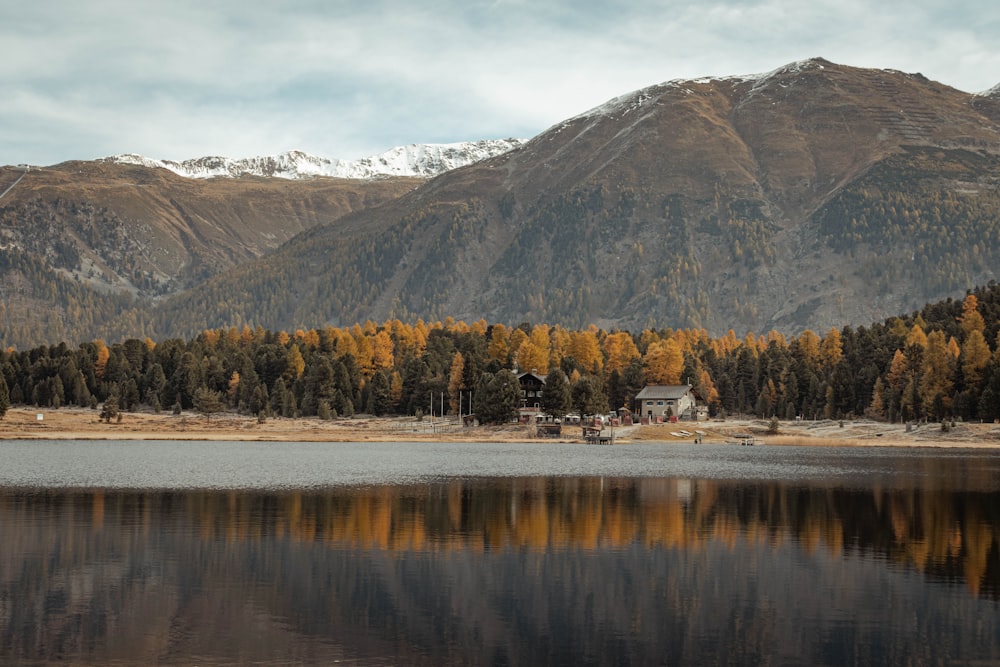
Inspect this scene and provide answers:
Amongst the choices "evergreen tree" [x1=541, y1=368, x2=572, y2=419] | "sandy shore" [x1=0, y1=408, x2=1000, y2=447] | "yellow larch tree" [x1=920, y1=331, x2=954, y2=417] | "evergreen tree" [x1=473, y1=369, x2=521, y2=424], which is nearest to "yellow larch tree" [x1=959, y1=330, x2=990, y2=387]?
"yellow larch tree" [x1=920, y1=331, x2=954, y2=417]

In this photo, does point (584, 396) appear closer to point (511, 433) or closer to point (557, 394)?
point (557, 394)

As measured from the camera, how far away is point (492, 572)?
44.6 meters

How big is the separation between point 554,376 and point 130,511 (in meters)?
125

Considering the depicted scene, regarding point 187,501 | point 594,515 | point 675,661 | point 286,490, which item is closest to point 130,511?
point 187,501

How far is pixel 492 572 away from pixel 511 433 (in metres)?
143

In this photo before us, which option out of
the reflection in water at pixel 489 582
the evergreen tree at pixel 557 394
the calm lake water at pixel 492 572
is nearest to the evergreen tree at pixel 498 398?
the evergreen tree at pixel 557 394

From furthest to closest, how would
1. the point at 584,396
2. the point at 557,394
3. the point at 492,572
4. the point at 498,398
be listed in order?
the point at 498,398 < the point at 584,396 < the point at 557,394 < the point at 492,572

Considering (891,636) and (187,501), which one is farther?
(187,501)

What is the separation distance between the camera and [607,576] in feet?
144

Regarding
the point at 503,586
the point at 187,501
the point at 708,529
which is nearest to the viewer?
the point at 503,586

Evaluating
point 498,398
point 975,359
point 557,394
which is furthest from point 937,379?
point 498,398

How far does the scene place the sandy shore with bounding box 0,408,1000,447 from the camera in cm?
16862

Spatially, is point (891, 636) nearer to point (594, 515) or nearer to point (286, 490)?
point (594, 515)

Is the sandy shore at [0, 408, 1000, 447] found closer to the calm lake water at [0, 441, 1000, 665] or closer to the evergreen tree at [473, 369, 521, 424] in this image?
the evergreen tree at [473, 369, 521, 424]
